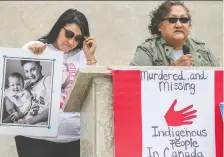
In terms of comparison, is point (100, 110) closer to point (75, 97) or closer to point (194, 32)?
point (75, 97)

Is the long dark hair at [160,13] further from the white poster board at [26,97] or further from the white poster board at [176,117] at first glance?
the white poster board at [176,117]

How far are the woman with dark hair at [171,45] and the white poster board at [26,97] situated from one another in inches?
16.0

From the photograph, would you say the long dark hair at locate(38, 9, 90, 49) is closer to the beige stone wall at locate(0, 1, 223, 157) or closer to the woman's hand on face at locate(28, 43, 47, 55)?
the woman's hand on face at locate(28, 43, 47, 55)

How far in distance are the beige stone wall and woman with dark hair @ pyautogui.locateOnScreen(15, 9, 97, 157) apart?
1.89 m

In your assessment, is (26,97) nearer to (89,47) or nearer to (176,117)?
(89,47)

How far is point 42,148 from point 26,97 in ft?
0.93

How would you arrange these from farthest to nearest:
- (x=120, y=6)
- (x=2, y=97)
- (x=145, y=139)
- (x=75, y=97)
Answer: (x=120, y=6), (x=2, y=97), (x=75, y=97), (x=145, y=139)

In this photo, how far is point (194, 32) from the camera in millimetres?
5215

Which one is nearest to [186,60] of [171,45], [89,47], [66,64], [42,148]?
[171,45]

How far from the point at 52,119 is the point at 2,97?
Answer: 0.24m

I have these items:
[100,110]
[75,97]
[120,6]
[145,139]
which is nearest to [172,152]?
[145,139]

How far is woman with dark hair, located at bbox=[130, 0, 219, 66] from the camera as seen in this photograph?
9.25 feet

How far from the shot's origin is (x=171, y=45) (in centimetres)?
293

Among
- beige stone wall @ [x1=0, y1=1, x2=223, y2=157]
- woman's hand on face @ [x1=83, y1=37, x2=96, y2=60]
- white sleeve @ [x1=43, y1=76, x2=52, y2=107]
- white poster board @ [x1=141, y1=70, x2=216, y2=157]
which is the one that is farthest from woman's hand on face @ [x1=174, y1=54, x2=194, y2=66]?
beige stone wall @ [x1=0, y1=1, x2=223, y2=157]
